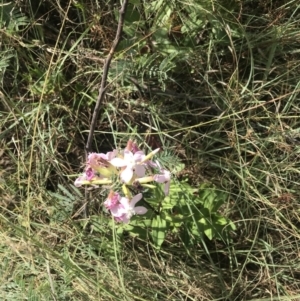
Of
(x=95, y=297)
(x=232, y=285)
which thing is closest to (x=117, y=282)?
(x=95, y=297)

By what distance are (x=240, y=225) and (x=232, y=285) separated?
170 millimetres

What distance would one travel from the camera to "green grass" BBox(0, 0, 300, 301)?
4.85 feet

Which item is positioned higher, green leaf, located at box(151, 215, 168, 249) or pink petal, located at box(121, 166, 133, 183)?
pink petal, located at box(121, 166, 133, 183)

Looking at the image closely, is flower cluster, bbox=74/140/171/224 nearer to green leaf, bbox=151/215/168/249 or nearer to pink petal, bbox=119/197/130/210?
pink petal, bbox=119/197/130/210

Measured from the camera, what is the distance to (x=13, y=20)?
1495 millimetres

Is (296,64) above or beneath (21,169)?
above

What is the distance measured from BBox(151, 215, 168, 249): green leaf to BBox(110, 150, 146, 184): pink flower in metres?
0.29

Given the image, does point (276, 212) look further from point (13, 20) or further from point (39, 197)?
point (13, 20)

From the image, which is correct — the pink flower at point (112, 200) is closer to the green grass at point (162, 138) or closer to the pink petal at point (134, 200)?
the pink petal at point (134, 200)

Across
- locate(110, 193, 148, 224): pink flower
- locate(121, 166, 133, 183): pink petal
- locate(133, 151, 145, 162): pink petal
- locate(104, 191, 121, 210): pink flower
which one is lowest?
locate(110, 193, 148, 224): pink flower

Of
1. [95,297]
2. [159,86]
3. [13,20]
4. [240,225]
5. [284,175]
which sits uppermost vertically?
[13,20]

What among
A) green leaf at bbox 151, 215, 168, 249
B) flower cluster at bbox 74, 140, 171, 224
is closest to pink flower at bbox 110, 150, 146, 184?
flower cluster at bbox 74, 140, 171, 224

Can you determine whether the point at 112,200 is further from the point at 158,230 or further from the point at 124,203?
the point at 158,230

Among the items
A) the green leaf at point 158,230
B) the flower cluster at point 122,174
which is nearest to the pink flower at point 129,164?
the flower cluster at point 122,174
